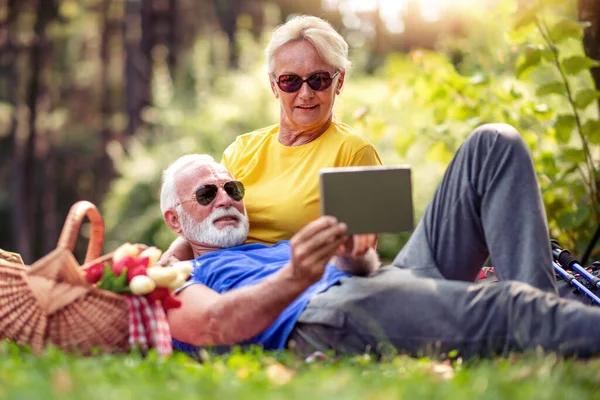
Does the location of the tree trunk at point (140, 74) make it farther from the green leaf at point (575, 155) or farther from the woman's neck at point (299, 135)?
the woman's neck at point (299, 135)

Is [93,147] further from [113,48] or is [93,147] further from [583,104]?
[583,104]

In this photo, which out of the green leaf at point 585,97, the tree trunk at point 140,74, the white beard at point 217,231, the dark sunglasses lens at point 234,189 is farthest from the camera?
the tree trunk at point 140,74

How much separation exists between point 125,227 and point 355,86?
13.5 ft

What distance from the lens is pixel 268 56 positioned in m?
4.66

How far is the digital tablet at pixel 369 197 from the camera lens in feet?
10.6

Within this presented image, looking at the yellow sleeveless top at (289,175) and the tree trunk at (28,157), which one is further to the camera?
the tree trunk at (28,157)

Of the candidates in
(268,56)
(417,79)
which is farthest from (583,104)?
(268,56)

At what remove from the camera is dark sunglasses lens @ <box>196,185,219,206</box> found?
4.22m

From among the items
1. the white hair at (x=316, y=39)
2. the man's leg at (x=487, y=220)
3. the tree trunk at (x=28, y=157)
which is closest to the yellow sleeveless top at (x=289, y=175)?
the white hair at (x=316, y=39)

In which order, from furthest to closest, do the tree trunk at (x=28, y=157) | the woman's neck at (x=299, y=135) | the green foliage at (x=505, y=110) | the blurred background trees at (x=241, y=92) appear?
the tree trunk at (x=28, y=157) → the blurred background trees at (x=241, y=92) → the green foliage at (x=505, y=110) → the woman's neck at (x=299, y=135)

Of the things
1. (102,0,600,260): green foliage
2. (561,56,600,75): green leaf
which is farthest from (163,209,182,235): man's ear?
(561,56,600,75): green leaf

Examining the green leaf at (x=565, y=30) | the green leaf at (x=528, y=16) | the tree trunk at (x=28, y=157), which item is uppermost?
the green leaf at (x=528, y=16)

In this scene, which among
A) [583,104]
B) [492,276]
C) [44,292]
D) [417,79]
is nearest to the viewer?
[44,292]

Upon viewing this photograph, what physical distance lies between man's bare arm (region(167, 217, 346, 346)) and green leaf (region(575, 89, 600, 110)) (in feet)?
9.81
